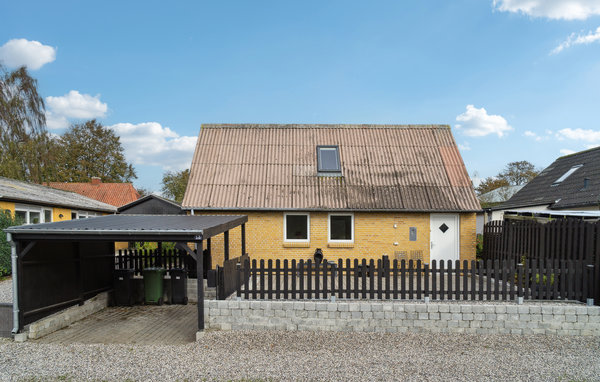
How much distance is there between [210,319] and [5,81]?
103 ft

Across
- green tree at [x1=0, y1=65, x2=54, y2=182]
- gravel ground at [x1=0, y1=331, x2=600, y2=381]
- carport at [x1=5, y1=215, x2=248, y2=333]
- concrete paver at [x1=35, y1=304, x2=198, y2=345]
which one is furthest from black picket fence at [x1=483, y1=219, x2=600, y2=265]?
green tree at [x1=0, y1=65, x2=54, y2=182]

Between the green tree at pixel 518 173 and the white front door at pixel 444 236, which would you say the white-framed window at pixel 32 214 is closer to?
the white front door at pixel 444 236

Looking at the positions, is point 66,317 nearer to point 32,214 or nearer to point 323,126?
point 32,214

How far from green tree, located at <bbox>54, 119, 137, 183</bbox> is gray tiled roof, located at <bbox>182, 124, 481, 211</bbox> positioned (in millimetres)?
35152

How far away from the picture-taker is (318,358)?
6.04 metres

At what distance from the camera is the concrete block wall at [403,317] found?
7.20 m

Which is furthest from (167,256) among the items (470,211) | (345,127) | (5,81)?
(5,81)

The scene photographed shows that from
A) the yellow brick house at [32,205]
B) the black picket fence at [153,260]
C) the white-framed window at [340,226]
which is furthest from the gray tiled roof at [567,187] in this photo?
the yellow brick house at [32,205]

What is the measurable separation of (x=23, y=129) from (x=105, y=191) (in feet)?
30.1

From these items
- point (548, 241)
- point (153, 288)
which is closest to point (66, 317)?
point (153, 288)

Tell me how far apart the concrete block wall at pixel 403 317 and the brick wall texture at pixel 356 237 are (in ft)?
18.1

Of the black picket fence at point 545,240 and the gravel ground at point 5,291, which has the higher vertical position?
the black picket fence at point 545,240

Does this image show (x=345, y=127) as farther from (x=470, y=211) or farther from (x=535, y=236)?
(x=535, y=236)

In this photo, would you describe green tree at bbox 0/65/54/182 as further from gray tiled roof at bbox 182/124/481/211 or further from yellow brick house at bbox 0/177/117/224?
gray tiled roof at bbox 182/124/481/211
